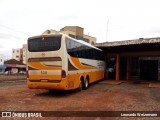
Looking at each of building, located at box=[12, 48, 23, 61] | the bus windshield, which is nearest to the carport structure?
the bus windshield

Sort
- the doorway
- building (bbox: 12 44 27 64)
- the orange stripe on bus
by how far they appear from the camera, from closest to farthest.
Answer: the orange stripe on bus → the doorway → building (bbox: 12 44 27 64)

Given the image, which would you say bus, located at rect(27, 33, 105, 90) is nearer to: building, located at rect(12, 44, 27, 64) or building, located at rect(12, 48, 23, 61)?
building, located at rect(12, 44, 27, 64)

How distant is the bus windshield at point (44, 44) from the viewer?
1213 cm

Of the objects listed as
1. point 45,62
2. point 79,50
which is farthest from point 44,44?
point 79,50

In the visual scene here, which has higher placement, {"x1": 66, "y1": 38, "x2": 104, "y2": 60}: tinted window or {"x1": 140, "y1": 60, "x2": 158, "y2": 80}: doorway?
{"x1": 66, "y1": 38, "x2": 104, "y2": 60}: tinted window

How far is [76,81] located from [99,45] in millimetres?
10047

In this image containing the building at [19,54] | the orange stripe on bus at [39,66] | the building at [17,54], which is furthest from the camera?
the building at [17,54]

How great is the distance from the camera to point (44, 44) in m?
12.4

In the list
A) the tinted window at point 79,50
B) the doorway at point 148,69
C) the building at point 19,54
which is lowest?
the doorway at point 148,69

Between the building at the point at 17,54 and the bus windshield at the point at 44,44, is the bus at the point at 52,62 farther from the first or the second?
the building at the point at 17,54

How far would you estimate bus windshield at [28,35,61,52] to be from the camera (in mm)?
12133

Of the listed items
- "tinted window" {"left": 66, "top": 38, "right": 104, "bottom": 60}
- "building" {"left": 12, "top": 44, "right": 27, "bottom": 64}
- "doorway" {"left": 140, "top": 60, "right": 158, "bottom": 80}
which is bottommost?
"doorway" {"left": 140, "top": 60, "right": 158, "bottom": 80}

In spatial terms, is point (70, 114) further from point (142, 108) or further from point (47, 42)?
point (47, 42)

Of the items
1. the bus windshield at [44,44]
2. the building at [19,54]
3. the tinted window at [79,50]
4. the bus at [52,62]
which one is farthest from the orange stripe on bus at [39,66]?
the building at [19,54]
